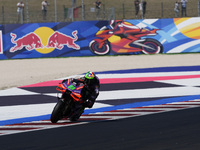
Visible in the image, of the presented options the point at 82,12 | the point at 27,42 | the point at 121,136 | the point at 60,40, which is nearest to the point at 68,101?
the point at 121,136

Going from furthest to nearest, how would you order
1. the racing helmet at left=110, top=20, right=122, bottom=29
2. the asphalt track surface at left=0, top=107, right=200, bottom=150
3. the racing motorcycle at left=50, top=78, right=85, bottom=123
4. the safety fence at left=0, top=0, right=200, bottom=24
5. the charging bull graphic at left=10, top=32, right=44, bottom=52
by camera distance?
1. the racing helmet at left=110, top=20, right=122, bottom=29
2. the safety fence at left=0, top=0, right=200, bottom=24
3. the charging bull graphic at left=10, top=32, right=44, bottom=52
4. the racing motorcycle at left=50, top=78, right=85, bottom=123
5. the asphalt track surface at left=0, top=107, right=200, bottom=150

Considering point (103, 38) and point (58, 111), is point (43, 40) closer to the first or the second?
point (103, 38)

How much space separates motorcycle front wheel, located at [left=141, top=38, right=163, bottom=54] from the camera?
27.1m

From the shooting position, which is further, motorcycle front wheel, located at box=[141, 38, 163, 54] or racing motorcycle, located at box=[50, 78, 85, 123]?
motorcycle front wheel, located at box=[141, 38, 163, 54]

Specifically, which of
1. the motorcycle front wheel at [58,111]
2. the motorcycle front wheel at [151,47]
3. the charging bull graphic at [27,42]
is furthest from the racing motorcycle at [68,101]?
the motorcycle front wheel at [151,47]

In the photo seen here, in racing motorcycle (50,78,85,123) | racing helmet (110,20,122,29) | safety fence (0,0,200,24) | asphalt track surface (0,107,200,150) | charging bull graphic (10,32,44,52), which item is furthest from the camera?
racing helmet (110,20,122,29)

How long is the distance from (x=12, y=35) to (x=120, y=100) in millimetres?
14766

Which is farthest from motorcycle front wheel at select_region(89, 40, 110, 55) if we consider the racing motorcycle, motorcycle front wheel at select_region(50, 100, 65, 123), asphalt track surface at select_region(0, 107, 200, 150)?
motorcycle front wheel at select_region(50, 100, 65, 123)

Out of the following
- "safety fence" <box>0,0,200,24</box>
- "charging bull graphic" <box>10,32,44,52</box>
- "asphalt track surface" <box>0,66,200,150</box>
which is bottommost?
"asphalt track surface" <box>0,66,200,150</box>

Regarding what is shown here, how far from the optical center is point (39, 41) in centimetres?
2689

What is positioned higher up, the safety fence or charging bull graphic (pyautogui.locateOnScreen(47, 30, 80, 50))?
the safety fence

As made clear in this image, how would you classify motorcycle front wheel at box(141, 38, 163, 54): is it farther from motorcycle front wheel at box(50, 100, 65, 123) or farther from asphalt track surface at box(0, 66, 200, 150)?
motorcycle front wheel at box(50, 100, 65, 123)

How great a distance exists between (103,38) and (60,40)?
2.51 meters

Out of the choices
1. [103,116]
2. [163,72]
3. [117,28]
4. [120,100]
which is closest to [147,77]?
[163,72]
